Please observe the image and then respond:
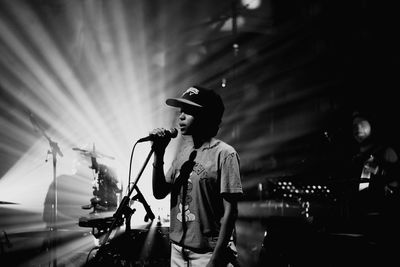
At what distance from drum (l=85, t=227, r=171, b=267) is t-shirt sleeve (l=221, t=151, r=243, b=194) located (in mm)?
2192

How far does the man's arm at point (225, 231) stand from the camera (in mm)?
1670

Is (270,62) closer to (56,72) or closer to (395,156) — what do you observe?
(395,156)

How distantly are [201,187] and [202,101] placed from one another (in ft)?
1.80

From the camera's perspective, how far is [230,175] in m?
1.83

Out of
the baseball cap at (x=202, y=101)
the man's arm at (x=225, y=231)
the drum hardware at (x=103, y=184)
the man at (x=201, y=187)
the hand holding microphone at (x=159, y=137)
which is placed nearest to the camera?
the man's arm at (x=225, y=231)

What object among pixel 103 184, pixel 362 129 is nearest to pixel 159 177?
pixel 103 184

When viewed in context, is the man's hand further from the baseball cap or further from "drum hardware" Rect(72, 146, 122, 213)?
"drum hardware" Rect(72, 146, 122, 213)

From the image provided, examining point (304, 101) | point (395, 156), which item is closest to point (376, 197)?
point (395, 156)

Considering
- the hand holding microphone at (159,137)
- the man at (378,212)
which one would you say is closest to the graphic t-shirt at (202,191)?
the hand holding microphone at (159,137)

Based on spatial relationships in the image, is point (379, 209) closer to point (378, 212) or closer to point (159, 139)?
point (378, 212)

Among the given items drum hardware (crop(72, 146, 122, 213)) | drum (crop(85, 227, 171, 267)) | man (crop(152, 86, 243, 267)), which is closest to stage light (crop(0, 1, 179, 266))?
drum hardware (crop(72, 146, 122, 213))

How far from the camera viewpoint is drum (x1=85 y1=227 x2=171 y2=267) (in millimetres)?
3643

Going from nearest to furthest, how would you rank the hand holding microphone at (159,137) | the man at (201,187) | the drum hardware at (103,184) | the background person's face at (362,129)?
1. the man at (201,187)
2. the hand holding microphone at (159,137)
3. the background person's face at (362,129)
4. the drum hardware at (103,184)

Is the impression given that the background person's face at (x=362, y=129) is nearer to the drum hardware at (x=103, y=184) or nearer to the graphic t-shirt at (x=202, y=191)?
the graphic t-shirt at (x=202, y=191)
